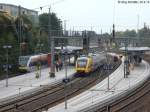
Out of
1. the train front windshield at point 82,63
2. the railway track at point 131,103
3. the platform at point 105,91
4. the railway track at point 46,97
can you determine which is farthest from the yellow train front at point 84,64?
the railway track at point 131,103

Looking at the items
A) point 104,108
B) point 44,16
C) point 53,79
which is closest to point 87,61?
point 53,79

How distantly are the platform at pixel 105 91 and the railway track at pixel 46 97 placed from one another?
1421 mm

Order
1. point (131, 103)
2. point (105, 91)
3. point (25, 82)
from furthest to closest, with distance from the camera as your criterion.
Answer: point (25, 82) → point (105, 91) → point (131, 103)

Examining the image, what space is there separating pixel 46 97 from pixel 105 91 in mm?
6813

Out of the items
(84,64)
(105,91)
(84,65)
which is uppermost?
(84,64)

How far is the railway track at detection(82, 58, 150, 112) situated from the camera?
40.8 m

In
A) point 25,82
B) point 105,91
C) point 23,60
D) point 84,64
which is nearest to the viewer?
Answer: point 105,91

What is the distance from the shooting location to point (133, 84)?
59219 mm

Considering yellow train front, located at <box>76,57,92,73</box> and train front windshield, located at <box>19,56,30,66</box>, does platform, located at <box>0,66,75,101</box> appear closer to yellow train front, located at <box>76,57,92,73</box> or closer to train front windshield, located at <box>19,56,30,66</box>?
train front windshield, located at <box>19,56,30,66</box>

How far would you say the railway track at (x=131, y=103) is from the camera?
1608 inches

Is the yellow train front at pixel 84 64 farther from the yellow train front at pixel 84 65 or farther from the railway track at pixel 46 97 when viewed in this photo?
the railway track at pixel 46 97

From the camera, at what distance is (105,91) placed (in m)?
51.8

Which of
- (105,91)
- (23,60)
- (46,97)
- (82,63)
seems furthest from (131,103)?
(23,60)

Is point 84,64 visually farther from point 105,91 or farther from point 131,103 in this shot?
point 131,103
